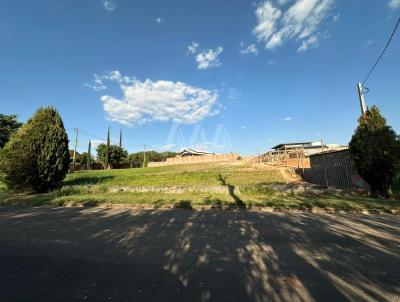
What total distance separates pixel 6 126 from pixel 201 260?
151 feet

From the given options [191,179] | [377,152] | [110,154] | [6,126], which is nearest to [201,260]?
[377,152]

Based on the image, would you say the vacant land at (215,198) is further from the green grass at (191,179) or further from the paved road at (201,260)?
the green grass at (191,179)

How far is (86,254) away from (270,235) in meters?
4.03

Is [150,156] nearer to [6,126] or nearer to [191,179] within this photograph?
[6,126]

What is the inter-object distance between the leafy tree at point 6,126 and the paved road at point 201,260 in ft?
128

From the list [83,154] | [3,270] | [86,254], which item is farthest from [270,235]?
[83,154]

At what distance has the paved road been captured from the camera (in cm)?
330

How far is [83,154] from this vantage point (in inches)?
3346

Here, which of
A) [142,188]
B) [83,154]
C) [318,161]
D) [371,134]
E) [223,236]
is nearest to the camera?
[223,236]

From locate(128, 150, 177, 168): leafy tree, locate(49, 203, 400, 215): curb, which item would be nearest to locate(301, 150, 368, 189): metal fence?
locate(49, 203, 400, 215): curb

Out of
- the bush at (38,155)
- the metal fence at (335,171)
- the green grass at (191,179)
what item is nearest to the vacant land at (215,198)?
the bush at (38,155)

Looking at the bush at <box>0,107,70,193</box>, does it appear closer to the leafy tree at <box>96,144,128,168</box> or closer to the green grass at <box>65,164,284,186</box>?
the green grass at <box>65,164,284,186</box>

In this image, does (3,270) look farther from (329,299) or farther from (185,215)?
(185,215)

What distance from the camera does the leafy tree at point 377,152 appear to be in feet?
38.7
